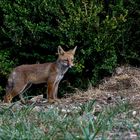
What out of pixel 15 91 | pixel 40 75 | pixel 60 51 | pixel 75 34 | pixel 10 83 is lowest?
pixel 15 91

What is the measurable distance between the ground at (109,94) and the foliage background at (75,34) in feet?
1.07

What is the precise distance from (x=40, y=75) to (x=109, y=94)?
222cm

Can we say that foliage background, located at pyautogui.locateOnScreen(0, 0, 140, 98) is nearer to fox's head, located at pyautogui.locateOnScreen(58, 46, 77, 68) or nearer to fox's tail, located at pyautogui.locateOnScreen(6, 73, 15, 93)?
fox's tail, located at pyautogui.locateOnScreen(6, 73, 15, 93)

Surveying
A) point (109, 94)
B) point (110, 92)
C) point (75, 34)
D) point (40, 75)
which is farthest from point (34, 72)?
point (109, 94)

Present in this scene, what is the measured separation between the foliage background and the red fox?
409 mm

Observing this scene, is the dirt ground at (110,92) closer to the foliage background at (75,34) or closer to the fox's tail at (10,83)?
the foliage background at (75,34)

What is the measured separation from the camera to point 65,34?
13.8 meters

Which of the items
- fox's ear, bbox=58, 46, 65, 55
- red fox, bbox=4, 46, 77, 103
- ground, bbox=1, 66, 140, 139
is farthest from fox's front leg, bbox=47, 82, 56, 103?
fox's ear, bbox=58, 46, 65, 55

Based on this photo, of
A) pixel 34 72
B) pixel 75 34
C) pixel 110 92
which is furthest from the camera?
pixel 75 34

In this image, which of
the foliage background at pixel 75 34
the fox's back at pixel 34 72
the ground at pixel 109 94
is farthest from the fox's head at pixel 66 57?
the ground at pixel 109 94

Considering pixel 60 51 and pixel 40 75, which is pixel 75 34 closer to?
pixel 60 51

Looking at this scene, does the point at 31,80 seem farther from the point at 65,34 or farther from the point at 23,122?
the point at 23,122

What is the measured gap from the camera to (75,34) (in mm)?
13820

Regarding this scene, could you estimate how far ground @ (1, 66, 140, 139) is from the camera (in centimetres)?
1036
